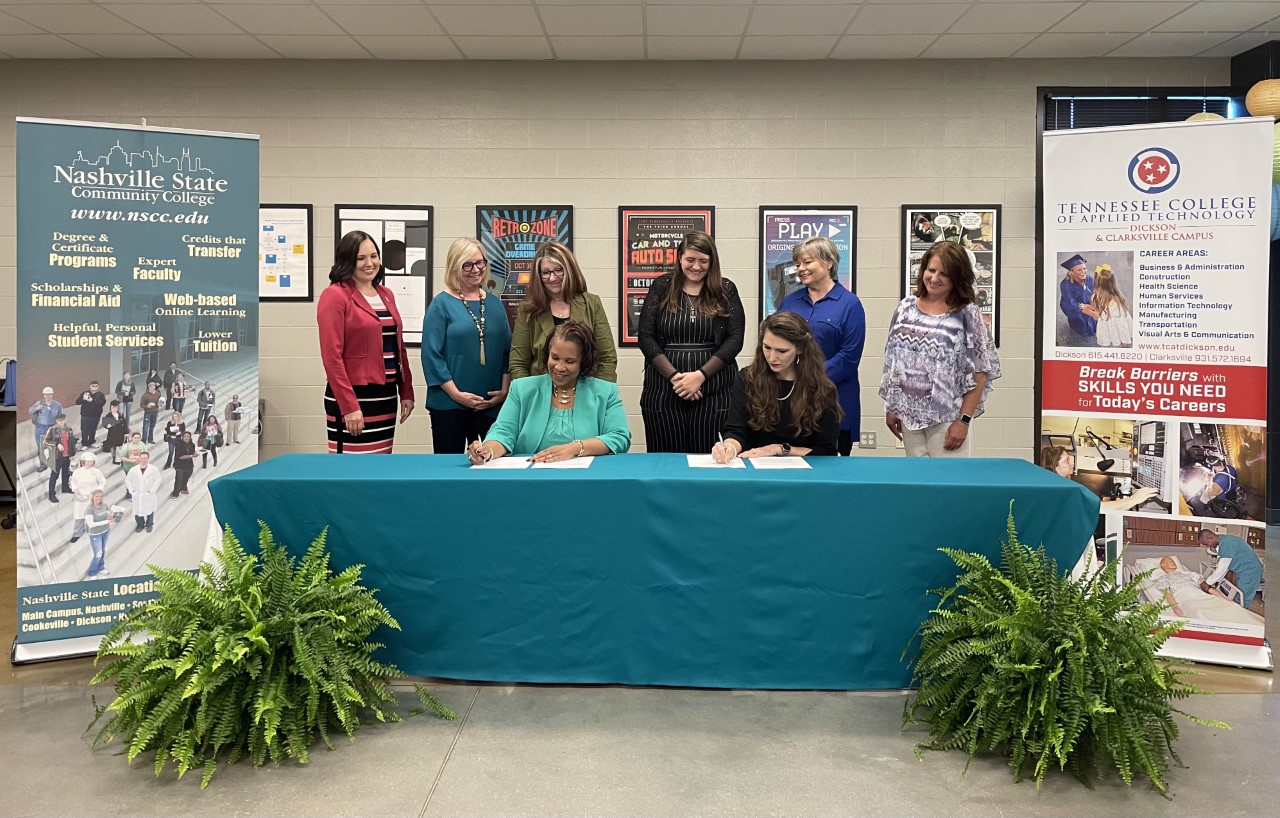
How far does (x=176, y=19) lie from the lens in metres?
5.03

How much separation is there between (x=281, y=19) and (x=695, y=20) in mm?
2161

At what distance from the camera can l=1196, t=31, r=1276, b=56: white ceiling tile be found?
17.4ft

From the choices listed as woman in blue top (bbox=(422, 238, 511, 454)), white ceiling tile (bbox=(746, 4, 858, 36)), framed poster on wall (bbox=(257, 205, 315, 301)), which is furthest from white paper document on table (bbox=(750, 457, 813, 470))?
framed poster on wall (bbox=(257, 205, 315, 301))

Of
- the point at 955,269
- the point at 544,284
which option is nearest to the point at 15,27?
the point at 544,284

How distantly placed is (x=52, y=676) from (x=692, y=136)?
428 centimetres

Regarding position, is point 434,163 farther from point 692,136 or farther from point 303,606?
point 303,606

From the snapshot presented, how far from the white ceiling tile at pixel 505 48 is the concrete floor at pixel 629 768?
12.4 ft

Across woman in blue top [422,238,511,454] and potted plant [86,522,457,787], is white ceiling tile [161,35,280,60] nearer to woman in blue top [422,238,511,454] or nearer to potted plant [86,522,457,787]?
woman in blue top [422,238,511,454]

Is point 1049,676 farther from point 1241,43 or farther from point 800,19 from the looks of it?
point 1241,43

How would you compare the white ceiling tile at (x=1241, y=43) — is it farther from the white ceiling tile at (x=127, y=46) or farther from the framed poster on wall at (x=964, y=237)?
the white ceiling tile at (x=127, y=46)

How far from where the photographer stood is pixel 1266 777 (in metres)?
2.45

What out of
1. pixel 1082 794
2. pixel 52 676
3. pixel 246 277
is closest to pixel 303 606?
pixel 52 676

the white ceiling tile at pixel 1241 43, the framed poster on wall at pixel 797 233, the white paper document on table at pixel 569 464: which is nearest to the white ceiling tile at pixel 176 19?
the framed poster on wall at pixel 797 233

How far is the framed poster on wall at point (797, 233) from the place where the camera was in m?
5.82
